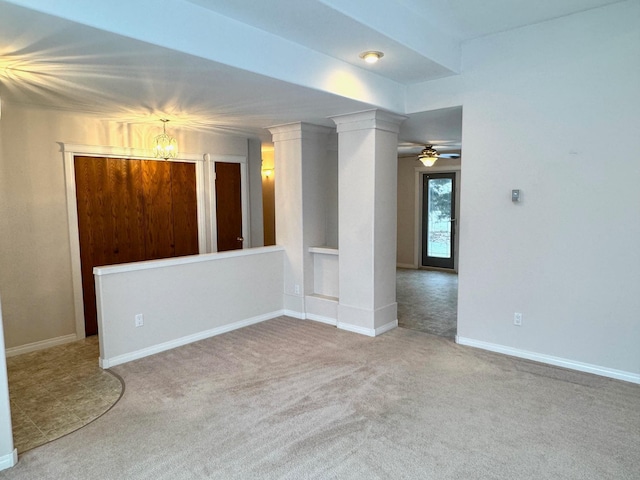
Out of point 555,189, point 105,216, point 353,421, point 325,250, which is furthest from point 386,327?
point 105,216

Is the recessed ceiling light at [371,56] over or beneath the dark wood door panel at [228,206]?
over

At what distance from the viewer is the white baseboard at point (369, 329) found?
4.50 m

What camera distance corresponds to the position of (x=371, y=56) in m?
3.41

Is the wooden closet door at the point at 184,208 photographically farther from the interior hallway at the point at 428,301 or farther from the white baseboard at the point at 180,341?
the interior hallway at the point at 428,301

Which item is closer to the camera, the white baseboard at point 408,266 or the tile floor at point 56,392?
the tile floor at point 56,392

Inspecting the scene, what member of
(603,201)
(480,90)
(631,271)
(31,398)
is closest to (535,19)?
(480,90)

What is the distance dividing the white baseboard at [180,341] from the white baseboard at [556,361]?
7.19 feet

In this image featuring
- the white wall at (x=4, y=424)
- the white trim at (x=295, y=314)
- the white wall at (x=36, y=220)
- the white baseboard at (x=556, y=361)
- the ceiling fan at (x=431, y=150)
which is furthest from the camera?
the ceiling fan at (x=431, y=150)

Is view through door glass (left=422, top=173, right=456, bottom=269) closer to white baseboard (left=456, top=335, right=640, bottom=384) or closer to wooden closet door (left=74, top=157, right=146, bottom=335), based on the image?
white baseboard (left=456, top=335, right=640, bottom=384)

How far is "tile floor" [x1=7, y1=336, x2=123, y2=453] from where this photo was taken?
2.79 m

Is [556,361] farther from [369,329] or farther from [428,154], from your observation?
[428,154]

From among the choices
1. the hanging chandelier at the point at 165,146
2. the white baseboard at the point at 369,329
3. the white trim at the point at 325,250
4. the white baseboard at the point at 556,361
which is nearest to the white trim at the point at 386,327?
the white baseboard at the point at 369,329

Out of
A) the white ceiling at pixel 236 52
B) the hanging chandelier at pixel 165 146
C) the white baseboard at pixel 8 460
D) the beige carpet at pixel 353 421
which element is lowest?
the beige carpet at pixel 353 421

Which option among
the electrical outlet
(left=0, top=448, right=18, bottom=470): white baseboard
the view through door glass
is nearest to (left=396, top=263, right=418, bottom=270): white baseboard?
the view through door glass
